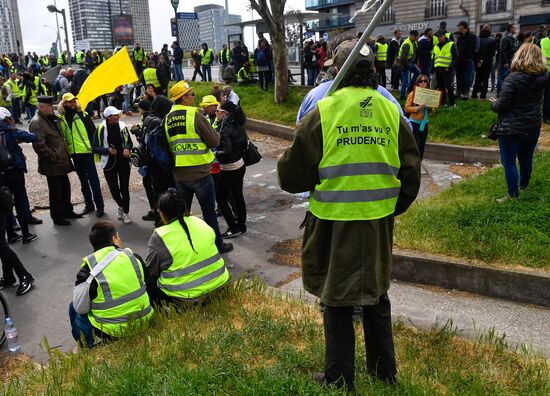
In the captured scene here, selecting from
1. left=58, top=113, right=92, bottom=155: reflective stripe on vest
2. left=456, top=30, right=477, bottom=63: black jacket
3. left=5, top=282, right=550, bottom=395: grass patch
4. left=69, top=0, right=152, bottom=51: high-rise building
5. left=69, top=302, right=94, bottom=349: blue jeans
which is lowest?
left=69, top=302, right=94, bottom=349: blue jeans

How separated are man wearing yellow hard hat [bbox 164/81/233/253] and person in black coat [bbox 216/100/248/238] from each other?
2.16ft

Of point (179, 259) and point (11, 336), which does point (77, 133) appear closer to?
point (11, 336)

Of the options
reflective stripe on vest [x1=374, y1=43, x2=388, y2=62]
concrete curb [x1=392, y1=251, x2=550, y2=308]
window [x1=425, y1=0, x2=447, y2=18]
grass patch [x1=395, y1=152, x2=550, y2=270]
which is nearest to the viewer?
concrete curb [x1=392, y1=251, x2=550, y2=308]

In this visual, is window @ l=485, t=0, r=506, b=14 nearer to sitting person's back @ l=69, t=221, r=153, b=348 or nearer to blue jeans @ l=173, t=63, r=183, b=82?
blue jeans @ l=173, t=63, r=183, b=82

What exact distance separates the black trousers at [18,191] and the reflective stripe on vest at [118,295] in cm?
390

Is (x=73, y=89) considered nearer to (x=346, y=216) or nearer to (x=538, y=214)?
(x=538, y=214)

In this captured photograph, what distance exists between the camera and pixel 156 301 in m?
4.58

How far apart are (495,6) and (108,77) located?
136 feet

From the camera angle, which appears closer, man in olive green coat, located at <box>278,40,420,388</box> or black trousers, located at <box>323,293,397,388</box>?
man in olive green coat, located at <box>278,40,420,388</box>

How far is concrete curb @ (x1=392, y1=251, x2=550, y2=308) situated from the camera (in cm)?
460

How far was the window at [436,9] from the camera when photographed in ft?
149

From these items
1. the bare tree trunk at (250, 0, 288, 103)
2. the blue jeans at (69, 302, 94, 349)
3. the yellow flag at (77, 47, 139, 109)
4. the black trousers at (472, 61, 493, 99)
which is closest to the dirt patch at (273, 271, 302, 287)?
the blue jeans at (69, 302, 94, 349)

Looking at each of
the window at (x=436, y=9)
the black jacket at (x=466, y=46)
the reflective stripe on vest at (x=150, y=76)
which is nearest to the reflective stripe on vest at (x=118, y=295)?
the black jacket at (x=466, y=46)

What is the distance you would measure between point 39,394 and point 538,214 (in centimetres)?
498
